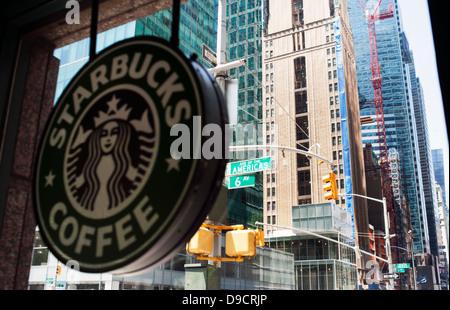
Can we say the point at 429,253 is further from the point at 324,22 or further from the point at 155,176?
the point at 155,176

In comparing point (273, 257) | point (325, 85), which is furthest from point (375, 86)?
point (273, 257)

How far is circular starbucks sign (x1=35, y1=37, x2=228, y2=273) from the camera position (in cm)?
124

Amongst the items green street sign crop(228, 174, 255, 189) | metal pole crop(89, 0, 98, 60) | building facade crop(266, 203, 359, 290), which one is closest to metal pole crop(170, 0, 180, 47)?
metal pole crop(89, 0, 98, 60)

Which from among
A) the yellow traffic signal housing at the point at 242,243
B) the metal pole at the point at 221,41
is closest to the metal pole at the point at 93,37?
the yellow traffic signal housing at the point at 242,243

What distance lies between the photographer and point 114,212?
1.35 metres

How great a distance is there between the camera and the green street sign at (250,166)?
10469 mm

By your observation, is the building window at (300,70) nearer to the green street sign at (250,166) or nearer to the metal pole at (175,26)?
the green street sign at (250,166)

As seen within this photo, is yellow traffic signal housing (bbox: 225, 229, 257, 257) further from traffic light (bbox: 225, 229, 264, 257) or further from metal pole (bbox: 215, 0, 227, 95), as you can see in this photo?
metal pole (bbox: 215, 0, 227, 95)

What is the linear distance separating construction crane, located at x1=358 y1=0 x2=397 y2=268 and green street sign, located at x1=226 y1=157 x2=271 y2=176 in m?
115

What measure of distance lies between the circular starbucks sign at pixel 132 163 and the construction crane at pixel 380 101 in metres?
124

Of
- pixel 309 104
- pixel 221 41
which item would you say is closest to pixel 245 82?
pixel 309 104

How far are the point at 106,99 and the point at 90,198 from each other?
385mm

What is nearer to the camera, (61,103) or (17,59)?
(61,103)

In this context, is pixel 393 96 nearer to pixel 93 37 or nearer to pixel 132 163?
pixel 93 37
